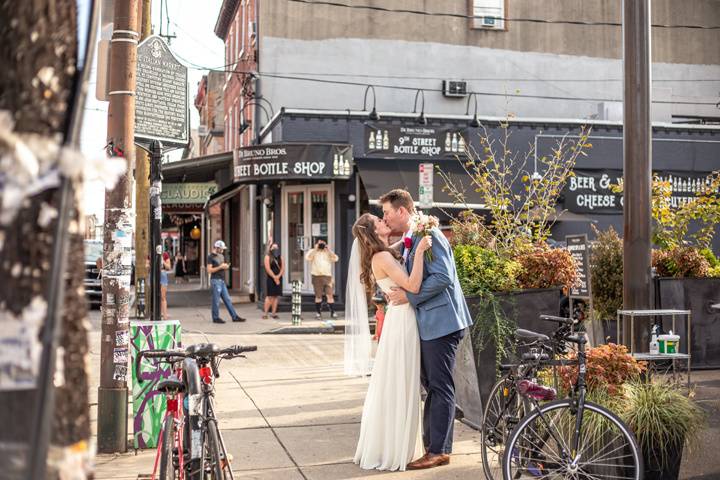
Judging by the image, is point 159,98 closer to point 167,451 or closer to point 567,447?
point 167,451

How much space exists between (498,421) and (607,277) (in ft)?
18.8

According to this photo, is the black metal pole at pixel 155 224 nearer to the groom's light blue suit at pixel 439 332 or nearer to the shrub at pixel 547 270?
the groom's light blue suit at pixel 439 332

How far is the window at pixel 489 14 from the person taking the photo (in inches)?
971

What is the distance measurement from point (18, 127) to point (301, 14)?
74.0 ft

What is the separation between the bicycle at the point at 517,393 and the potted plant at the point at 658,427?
21.5 inches

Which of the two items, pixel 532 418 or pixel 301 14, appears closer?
pixel 532 418

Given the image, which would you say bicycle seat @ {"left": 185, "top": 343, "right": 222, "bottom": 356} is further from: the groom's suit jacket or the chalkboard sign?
the chalkboard sign

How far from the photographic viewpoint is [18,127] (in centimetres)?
171

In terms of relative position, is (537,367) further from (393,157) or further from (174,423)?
(393,157)

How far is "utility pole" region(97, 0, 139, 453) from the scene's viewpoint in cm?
644

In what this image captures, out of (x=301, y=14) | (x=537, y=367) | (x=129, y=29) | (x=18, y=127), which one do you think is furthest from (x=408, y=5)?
(x=18, y=127)

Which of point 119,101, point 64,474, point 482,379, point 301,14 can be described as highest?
point 301,14

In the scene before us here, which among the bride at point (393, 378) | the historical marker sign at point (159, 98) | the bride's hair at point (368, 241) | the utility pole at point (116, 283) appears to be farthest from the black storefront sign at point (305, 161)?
the bride at point (393, 378)

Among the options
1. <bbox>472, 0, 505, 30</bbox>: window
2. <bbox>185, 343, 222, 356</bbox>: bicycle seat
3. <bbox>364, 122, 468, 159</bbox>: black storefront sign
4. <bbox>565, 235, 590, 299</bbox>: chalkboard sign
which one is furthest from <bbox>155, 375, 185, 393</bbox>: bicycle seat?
<bbox>472, 0, 505, 30</bbox>: window
